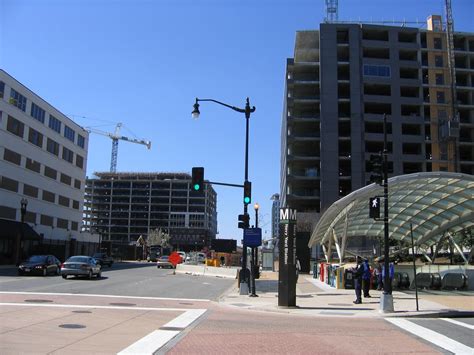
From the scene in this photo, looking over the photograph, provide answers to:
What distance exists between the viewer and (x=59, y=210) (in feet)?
236

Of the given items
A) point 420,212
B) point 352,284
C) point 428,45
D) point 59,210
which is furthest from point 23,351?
point 428,45

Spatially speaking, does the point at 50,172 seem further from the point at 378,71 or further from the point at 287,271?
the point at 287,271

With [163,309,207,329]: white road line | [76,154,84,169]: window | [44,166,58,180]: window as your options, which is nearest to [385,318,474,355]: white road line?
[163,309,207,329]: white road line

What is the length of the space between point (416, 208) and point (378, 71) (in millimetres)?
53895

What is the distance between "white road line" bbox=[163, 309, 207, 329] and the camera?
1338 cm

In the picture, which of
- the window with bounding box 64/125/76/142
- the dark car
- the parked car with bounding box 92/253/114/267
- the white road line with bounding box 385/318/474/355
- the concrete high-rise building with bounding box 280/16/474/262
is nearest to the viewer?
the white road line with bounding box 385/318/474/355

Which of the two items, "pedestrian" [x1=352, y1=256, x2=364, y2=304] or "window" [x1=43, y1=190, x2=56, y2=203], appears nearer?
"pedestrian" [x1=352, y1=256, x2=364, y2=304]

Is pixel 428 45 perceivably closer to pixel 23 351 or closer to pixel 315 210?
pixel 315 210

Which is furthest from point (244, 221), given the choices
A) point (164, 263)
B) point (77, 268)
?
point (164, 263)

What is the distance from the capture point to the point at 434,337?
12.3m

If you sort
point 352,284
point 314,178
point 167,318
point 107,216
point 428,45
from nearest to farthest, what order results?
point 167,318 → point 352,284 → point 314,178 → point 428,45 → point 107,216

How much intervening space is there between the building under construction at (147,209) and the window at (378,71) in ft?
330

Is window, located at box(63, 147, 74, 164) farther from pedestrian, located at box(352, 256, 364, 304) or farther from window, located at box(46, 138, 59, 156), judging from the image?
pedestrian, located at box(352, 256, 364, 304)

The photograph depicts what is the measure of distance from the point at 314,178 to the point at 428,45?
33.0 metres
